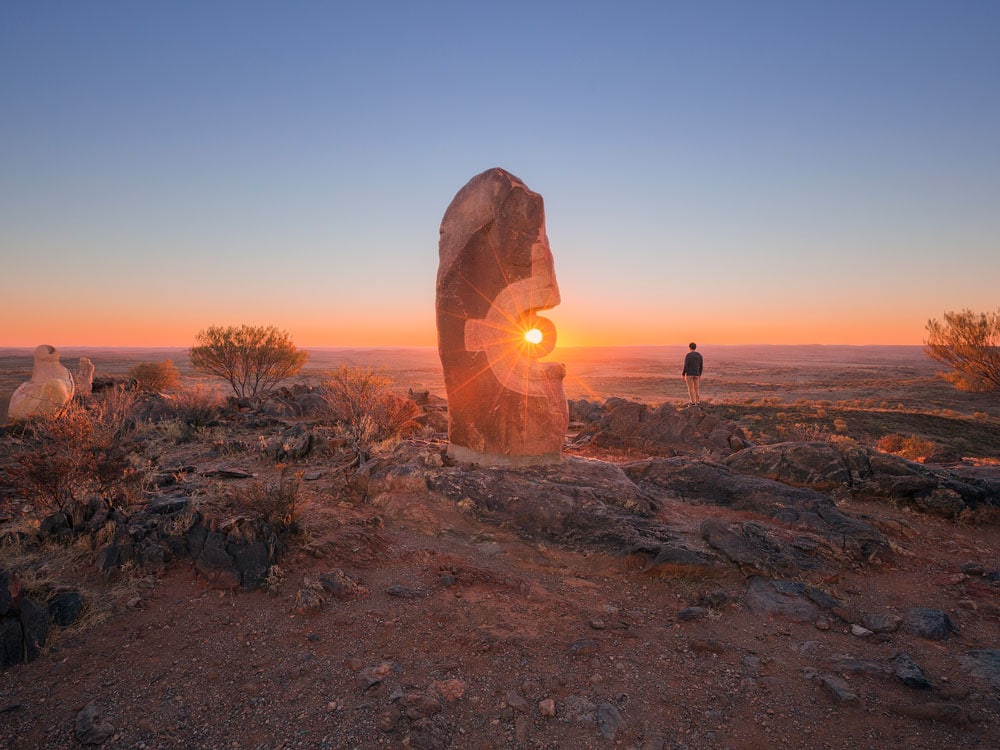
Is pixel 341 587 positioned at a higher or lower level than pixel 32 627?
lower

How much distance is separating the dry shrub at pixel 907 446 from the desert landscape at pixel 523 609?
349 cm

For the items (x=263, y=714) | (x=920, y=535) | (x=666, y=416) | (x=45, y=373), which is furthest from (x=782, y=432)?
(x=45, y=373)

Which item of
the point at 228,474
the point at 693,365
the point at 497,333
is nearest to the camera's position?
the point at 497,333

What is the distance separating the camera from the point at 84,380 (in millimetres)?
14398

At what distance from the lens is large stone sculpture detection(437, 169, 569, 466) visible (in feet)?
22.0

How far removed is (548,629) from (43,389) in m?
14.2

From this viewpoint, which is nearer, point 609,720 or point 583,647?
point 609,720

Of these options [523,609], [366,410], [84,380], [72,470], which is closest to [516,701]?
[523,609]

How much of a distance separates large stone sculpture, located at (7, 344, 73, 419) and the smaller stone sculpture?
0.49 metres

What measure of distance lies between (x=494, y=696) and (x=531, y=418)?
4.01 m

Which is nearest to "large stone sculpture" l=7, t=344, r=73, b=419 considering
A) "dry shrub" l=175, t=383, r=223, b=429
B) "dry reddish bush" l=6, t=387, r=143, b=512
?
"dry shrub" l=175, t=383, r=223, b=429

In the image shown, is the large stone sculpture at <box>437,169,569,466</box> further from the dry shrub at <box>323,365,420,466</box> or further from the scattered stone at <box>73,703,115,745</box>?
the scattered stone at <box>73,703,115,745</box>

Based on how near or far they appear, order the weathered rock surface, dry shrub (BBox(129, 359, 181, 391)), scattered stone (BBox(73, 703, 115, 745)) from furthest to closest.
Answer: dry shrub (BBox(129, 359, 181, 391)) → the weathered rock surface → scattered stone (BBox(73, 703, 115, 745))

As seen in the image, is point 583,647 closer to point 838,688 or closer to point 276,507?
point 838,688
